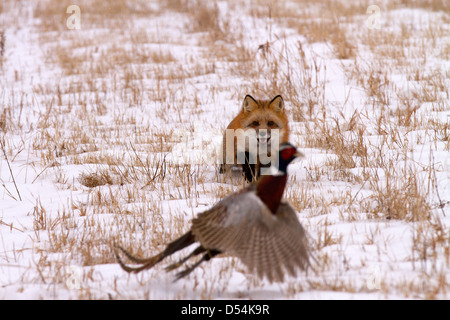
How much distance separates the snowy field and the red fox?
0.36 m

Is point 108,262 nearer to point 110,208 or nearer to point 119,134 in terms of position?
point 110,208

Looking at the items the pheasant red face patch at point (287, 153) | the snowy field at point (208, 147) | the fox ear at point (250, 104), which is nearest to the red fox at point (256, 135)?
the fox ear at point (250, 104)

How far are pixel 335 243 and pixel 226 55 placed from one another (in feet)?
28.8

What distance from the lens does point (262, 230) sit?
3494 millimetres

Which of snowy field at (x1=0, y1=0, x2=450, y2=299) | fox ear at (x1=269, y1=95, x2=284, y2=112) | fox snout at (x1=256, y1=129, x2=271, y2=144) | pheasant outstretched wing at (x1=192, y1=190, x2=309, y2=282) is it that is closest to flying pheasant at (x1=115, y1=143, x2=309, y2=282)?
pheasant outstretched wing at (x1=192, y1=190, x2=309, y2=282)

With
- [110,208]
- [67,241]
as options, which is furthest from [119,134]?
[67,241]

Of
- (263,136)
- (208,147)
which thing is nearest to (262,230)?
(263,136)

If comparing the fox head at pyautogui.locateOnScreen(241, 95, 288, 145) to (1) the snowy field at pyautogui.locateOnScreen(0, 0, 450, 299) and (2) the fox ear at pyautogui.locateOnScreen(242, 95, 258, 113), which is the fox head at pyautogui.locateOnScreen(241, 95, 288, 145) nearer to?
(2) the fox ear at pyautogui.locateOnScreen(242, 95, 258, 113)

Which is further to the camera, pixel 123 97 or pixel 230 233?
pixel 123 97

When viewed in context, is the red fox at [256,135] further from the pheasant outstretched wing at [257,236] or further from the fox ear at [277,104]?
the pheasant outstretched wing at [257,236]

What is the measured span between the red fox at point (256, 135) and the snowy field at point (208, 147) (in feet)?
1.19

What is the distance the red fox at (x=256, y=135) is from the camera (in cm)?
658

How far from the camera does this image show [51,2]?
20344 mm

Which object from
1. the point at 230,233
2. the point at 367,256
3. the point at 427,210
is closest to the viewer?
the point at 230,233
